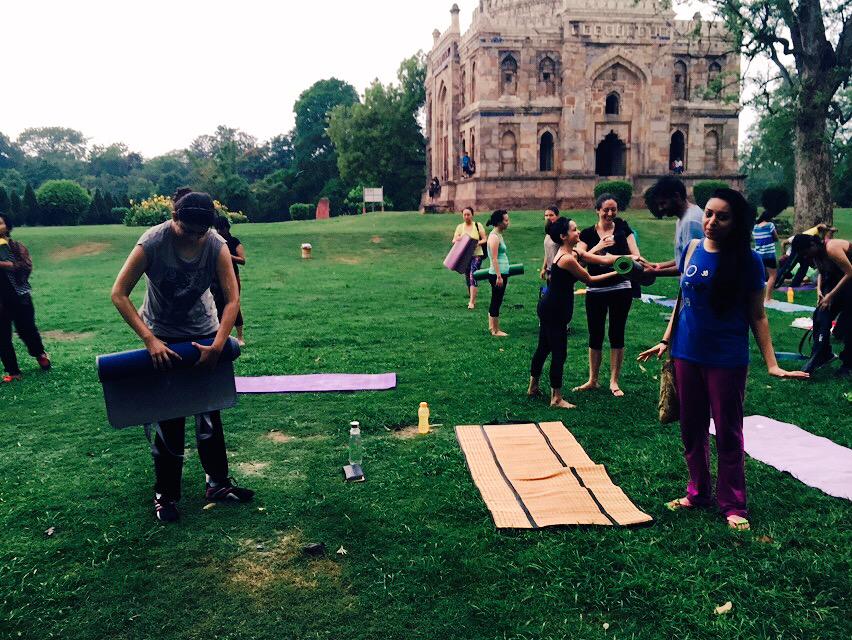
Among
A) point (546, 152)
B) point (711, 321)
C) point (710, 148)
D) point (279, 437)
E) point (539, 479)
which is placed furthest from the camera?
point (710, 148)

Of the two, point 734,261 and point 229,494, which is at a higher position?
point 734,261

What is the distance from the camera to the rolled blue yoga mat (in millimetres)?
4047

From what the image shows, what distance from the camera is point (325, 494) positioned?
4898mm

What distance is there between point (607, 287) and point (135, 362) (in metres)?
4.48

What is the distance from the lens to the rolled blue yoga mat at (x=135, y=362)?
4047 mm

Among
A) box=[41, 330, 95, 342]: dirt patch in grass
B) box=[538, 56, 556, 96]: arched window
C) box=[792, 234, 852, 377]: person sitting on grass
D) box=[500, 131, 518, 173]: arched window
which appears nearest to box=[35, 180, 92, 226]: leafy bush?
box=[500, 131, 518, 173]: arched window

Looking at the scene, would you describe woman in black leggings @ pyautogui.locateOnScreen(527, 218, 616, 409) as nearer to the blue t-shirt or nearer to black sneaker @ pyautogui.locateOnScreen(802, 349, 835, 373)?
the blue t-shirt

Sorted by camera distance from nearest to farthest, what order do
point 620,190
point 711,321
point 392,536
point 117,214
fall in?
point 711,321 → point 392,536 → point 620,190 → point 117,214

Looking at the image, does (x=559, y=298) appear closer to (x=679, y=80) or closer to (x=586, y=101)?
(x=586, y=101)

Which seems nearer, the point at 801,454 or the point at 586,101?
the point at 801,454

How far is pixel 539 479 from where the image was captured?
5094 millimetres

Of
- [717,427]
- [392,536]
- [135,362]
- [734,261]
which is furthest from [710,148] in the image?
[135,362]

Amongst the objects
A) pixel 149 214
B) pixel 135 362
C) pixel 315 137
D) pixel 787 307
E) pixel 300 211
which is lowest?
pixel 787 307

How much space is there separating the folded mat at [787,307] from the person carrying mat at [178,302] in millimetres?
11294
